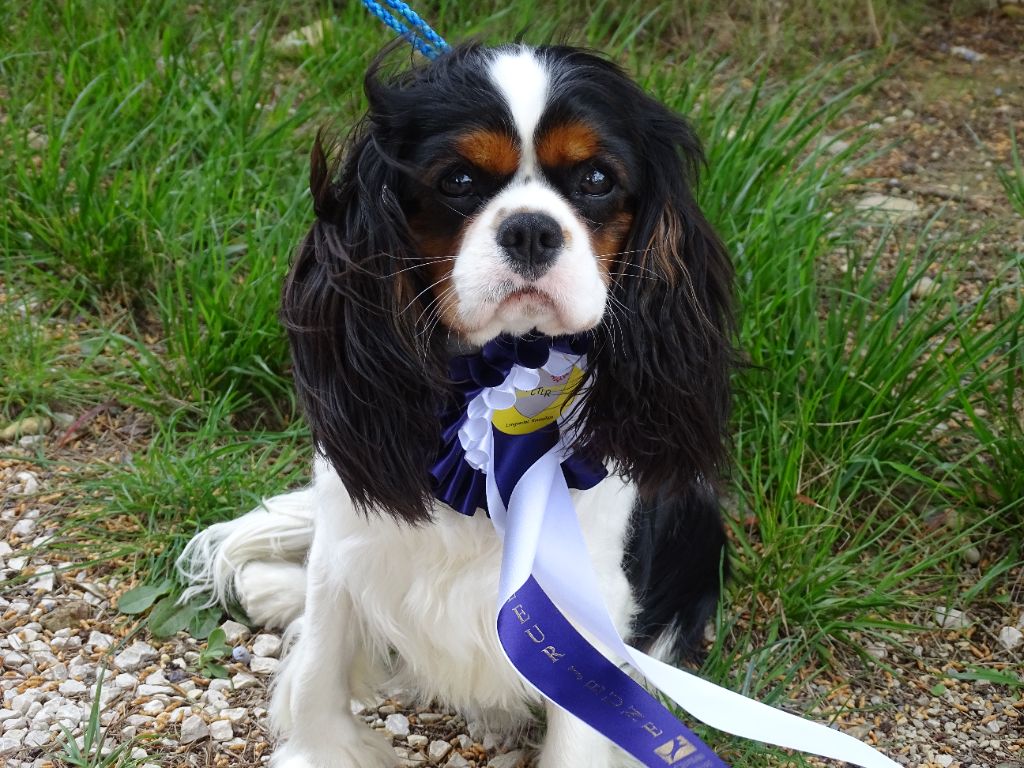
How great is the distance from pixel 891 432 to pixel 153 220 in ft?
6.43

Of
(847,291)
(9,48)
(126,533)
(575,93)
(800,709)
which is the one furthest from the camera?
(9,48)

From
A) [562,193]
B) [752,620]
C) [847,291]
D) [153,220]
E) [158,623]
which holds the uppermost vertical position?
[562,193]

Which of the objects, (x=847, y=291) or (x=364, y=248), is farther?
(x=847, y=291)

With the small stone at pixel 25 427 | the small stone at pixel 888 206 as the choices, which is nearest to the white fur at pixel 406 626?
the small stone at pixel 25 427

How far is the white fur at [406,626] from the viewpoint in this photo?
7.23ft

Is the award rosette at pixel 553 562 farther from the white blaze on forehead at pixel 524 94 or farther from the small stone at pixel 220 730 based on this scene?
the small stone at pixel 220 730

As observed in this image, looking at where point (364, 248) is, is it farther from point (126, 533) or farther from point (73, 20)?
point (73, 20)

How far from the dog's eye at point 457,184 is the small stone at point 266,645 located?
1.24 meters

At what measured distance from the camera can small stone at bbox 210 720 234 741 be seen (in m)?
2.47

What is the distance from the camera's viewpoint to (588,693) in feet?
6.91

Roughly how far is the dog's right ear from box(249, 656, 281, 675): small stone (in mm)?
709

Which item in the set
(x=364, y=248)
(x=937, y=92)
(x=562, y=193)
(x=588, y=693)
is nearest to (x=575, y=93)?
(x=562, y=193)

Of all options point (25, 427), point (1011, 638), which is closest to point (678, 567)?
point (1011, 638)

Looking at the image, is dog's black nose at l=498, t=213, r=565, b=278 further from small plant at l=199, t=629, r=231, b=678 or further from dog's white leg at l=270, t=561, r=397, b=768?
small plant at l=199, t=629, r=231, b=678
